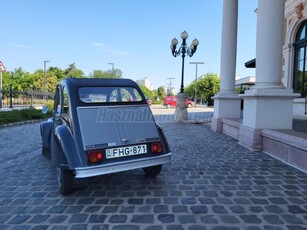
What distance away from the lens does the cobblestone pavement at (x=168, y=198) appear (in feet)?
9.25

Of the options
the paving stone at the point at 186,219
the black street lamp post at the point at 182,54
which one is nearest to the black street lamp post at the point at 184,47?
the black street lamp post at the point at 182,54

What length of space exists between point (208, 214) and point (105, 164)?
1.47 m

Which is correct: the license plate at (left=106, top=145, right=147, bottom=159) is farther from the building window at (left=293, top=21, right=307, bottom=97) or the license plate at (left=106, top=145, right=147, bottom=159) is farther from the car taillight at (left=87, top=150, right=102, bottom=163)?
the building window at (left=293, top=21, right=307, bottom=97)

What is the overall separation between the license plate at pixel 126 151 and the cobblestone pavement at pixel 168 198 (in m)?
0.59

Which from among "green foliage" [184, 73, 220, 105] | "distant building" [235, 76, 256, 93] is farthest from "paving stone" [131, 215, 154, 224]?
"green foliage" [184, 73, 220, 105]

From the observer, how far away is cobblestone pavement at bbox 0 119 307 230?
2820 mm

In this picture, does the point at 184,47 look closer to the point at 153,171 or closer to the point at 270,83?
the point at 270,83

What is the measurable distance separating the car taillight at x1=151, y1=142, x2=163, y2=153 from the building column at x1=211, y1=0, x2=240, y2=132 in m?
6.16

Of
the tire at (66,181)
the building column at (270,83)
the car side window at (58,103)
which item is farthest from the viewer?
the building column at (270,83)

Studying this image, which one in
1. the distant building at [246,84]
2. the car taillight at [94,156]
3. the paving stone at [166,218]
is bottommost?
the paving stone at [166,218]

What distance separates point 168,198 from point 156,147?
2.59 feet

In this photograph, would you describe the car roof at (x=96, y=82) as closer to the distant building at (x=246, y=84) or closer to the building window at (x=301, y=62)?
the building window at (x=301, y=62)

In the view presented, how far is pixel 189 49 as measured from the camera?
1514 centimetres

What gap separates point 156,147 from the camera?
12.8 ft
